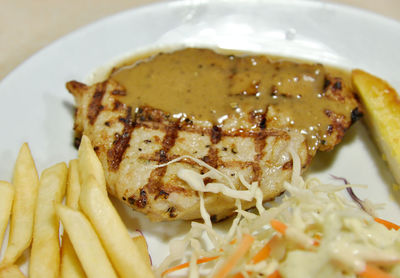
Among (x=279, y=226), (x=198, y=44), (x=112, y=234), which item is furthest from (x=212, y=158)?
(x=198, y=44)

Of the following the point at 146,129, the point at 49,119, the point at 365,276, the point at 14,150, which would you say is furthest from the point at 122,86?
the point at 365,276

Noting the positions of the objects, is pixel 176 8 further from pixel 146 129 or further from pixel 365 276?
pixel 365 276

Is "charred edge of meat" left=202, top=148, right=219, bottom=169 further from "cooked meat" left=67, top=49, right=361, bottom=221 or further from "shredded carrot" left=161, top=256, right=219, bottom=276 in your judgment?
"shredded carrot" left=161, top=256, right=219, bottom=276

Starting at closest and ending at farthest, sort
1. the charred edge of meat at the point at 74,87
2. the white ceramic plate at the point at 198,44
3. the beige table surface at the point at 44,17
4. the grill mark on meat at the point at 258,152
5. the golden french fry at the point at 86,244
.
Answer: the golden french fry at the point at 86,244, the grill mark on meat at the point at 258,152, the white ceramic plate at the point at 198,44, the charred edge of meat at the point at 74,87, the beige table surface at the point at 44,17

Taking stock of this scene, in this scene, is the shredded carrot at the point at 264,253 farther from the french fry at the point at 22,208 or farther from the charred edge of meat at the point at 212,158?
the french fry at the point at 22,208

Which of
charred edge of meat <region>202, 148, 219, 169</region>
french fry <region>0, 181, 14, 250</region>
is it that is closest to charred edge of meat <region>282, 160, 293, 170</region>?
charred edge of meat <region>202, 148, 219, 169</region>

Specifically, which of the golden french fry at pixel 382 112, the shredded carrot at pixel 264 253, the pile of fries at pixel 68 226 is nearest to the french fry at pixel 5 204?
the pile of fries at pixel 68 226
